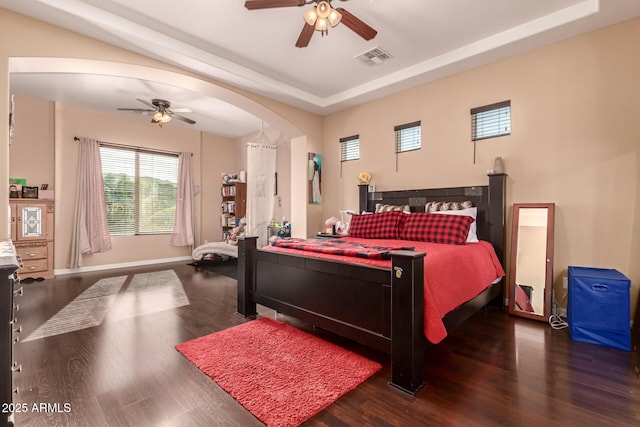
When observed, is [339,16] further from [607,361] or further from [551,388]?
[607,361]

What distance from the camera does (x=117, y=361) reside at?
2.09 meters

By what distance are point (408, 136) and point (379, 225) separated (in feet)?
4.82

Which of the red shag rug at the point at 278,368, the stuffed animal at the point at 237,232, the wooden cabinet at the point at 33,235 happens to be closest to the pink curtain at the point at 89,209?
the wooden cabinet at the point at 33,235

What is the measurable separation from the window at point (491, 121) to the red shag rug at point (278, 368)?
2.91 m

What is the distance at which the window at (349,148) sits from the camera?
4.79m

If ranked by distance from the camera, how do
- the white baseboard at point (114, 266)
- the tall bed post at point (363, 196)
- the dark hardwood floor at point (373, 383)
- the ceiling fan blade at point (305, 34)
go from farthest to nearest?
the white baseboard at point (114, 266) < the tall bed post at point (363, 196) < the ceiling fan blade at point (305, 34) < the dark hardwood floor at point (373, 383)

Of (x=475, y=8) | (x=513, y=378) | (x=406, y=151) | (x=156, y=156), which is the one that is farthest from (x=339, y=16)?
(x=156, y=156)

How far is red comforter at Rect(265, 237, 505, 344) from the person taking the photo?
5.84 feet

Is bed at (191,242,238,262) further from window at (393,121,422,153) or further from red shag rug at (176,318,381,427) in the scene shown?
window at (393,121,422,153)

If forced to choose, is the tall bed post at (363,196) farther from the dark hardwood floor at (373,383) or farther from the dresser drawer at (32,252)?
the dresser drawer at (32,252)

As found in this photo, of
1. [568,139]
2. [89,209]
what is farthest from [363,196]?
[89,209]

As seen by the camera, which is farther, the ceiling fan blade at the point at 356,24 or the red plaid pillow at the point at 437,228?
the red plaid pillow at the point at 437,228

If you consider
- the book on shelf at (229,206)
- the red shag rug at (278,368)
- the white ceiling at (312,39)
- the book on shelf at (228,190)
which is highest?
the white ceiling at (312,39)

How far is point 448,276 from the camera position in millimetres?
2102
